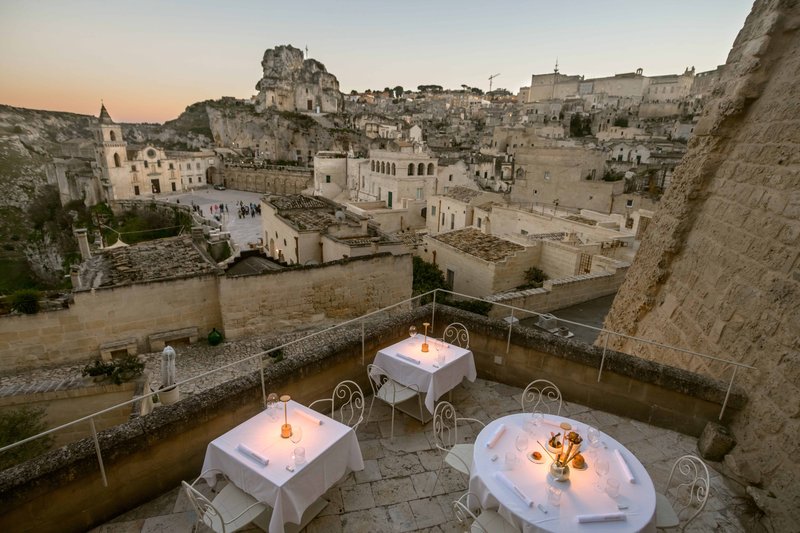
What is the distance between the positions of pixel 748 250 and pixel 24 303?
1538cm

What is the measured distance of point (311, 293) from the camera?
13.2m

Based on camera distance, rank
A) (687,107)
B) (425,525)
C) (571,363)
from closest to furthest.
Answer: (425,525)
(571,363)
(687,107)

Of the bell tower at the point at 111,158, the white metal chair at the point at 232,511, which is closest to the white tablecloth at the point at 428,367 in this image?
the white metal chair at the point at 232,511

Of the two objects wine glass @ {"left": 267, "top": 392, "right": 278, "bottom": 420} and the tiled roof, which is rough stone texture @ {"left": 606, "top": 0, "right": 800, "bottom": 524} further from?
the tiled roof

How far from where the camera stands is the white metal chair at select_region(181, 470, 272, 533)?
9.44ft

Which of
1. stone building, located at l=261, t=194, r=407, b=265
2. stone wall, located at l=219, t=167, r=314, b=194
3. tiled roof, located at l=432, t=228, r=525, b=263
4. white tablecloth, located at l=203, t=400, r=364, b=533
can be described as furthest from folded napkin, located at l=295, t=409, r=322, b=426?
stone wall, located at l=219, t=167, r=314, b=194

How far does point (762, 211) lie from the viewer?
4.30 metres

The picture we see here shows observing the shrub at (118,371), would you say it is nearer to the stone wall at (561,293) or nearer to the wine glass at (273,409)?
the wine glass at (273,409)

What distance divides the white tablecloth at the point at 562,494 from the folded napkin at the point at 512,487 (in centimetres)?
2

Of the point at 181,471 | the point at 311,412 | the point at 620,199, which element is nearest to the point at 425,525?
the point at 311,412

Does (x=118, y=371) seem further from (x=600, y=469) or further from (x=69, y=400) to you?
(x=600, y=469)

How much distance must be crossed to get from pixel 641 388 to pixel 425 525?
3102mm

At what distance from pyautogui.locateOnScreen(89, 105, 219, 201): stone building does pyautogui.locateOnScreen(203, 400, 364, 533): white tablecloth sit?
199ft

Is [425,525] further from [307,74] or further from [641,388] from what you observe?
[307,74]
